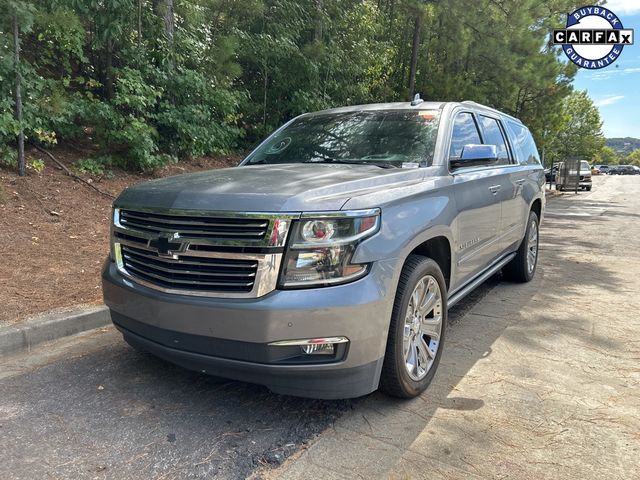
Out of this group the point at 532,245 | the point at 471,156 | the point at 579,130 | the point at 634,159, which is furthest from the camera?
the point at 634,159

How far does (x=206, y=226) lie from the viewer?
2672 millimetres

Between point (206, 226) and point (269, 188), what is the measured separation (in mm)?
400

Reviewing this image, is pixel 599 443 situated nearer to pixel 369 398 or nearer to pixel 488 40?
pixel 369 398

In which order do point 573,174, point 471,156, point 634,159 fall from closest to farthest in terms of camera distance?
point 471,156
point 573,174
point 634,159

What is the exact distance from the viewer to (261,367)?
2545 millimetres

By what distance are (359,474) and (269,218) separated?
4.29ft

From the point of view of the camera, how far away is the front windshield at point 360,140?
379 centimetres

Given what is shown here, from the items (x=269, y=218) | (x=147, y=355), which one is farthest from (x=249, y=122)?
(x=269, y=218)

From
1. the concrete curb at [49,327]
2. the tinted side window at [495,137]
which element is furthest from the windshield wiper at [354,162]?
the concrete curb at [49,327]

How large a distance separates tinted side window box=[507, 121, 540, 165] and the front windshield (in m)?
2.18

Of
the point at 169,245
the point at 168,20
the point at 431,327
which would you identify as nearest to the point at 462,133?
the point at 431,327

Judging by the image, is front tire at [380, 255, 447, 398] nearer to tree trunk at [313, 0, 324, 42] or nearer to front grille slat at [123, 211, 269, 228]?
front grille slat at [123, 211, 269, 228]

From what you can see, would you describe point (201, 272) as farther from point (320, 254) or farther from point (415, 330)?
point (415, 330)

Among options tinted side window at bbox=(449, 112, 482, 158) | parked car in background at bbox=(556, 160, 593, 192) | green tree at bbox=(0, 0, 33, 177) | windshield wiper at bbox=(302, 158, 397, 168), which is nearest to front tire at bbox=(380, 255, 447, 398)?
windshield wiper at bbox=(302, 158, 397, 168)
